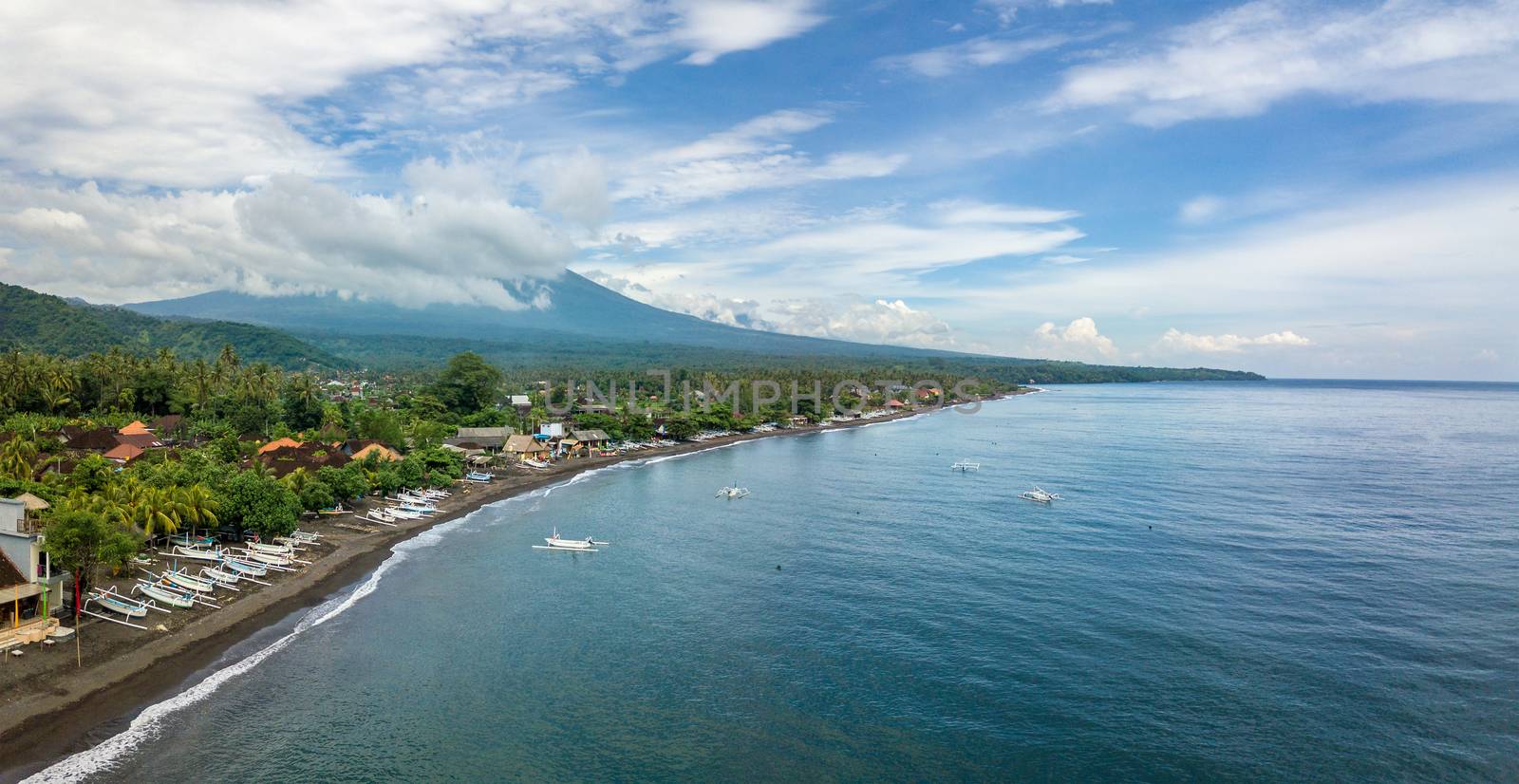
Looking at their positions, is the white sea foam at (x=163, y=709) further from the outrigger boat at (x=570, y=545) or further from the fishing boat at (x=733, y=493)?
the fishing boat at (x=733, y=493)

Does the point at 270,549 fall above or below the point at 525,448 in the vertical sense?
below

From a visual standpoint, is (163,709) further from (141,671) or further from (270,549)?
(270,549)

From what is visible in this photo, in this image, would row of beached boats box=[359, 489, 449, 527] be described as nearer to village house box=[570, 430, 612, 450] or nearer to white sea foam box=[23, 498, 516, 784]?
white sea foam box=[23, 498, 516, 784]

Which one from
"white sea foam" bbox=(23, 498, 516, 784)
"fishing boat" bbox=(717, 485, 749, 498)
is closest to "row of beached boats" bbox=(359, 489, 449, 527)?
"white sea foam" bbox=(23, 498, 516, 784)

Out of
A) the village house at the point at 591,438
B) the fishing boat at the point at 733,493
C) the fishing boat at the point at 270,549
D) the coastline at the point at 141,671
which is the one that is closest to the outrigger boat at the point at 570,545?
the coastline at the point at 141,671

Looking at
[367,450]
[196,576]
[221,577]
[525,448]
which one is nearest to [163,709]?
[221,577]
